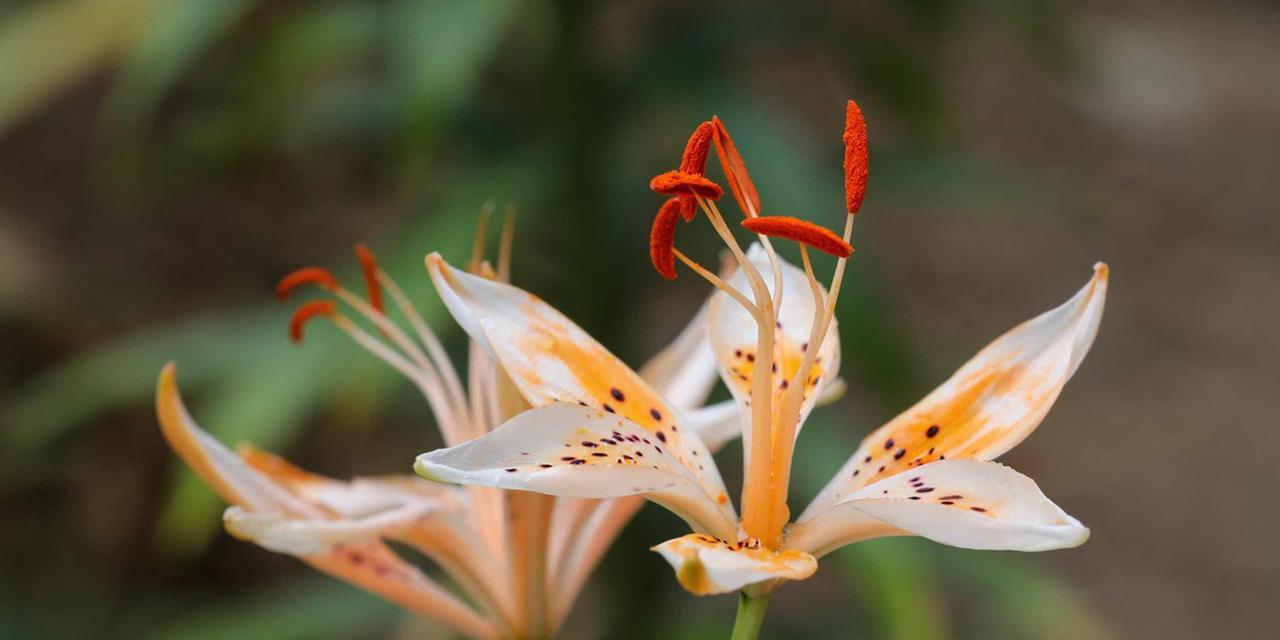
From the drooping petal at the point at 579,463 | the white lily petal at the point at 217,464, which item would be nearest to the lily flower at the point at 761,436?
the drooping petal at the point at 579,463

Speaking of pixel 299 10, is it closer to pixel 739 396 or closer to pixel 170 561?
pixel 170 561

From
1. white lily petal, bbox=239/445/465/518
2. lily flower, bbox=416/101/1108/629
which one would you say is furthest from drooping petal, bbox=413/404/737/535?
white lily petal, bbox=239/445/465/518

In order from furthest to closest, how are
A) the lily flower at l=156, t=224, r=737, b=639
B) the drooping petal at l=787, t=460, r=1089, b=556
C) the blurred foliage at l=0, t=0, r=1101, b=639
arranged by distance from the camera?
the blurred foliage at l=0, t=0, r=1101, b=639, the lily flower at l=156, t=224, r=737, b=639, the drooping petal at l=787, t=460, r=1089, b=556

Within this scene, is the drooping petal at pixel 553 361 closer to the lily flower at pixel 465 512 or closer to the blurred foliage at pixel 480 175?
the lily flower at pixel 465 512

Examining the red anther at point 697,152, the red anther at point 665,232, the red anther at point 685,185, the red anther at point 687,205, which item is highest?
the red anther at point 697,152

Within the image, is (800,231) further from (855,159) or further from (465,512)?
(465,512)

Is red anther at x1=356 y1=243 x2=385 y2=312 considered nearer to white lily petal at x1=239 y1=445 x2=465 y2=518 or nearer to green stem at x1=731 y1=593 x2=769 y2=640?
white lily petal at x1=239 y1=445 x2=465 y2=518
